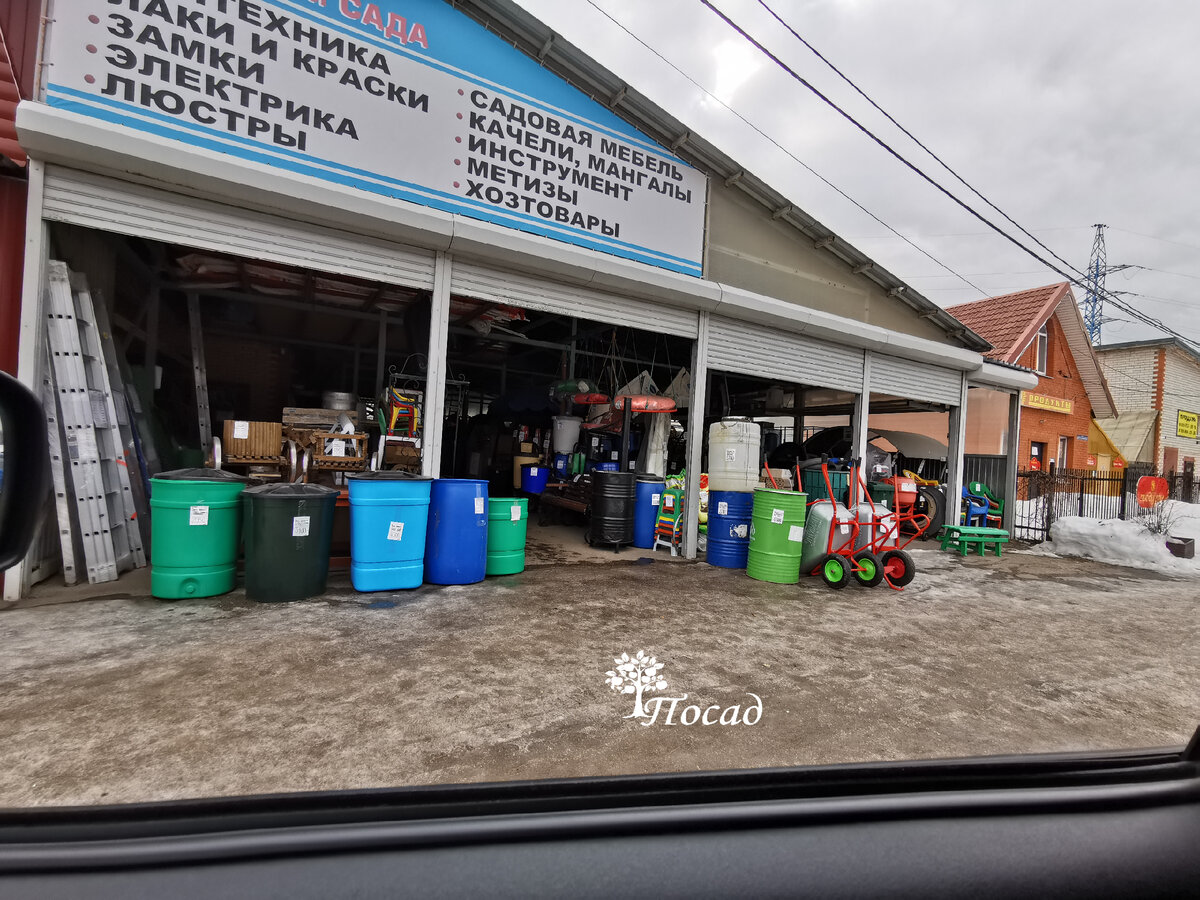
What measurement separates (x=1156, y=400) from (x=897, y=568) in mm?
27886

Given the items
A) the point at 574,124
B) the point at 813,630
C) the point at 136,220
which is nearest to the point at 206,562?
the point at 136,220

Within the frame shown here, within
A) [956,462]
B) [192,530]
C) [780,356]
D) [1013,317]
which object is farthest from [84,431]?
[1013,317]

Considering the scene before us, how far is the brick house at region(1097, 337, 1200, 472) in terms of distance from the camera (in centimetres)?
2405

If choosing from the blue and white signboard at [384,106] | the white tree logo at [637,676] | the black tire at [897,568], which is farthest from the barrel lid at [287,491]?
the black tire at [897,568]

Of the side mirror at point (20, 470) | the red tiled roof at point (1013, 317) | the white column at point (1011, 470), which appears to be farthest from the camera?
the red tiled roof at point (1013, 317)

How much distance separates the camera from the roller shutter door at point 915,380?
9.75 meters

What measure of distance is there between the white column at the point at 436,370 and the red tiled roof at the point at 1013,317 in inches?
607

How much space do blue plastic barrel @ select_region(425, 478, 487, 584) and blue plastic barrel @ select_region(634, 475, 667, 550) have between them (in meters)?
3.12

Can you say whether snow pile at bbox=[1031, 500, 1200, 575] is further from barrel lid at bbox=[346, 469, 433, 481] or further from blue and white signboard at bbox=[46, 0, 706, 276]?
barrel lid at bbox=[346, 469, 433, 481]

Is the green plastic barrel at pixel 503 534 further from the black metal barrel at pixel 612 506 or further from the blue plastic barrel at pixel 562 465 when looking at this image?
the blue plastic barrel at pixel 562 465

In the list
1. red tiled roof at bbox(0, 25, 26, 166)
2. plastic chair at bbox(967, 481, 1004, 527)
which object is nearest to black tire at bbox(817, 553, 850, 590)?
plastic chair at bbox(967, 481, 1004, 527)

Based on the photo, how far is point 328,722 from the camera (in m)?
2.93

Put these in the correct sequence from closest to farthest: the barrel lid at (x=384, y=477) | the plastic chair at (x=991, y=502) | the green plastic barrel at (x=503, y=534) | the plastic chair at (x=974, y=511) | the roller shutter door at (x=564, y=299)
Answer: the barrel lid at (x=384, y=477) < the green plastic barrel at (x=503, y=534) < the roller shutter door at (x=564, y=299) < the plastic chair at (x=974, y=511) < the plastic chair at (x=991, y=502)

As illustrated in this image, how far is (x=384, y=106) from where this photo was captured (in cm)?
586
